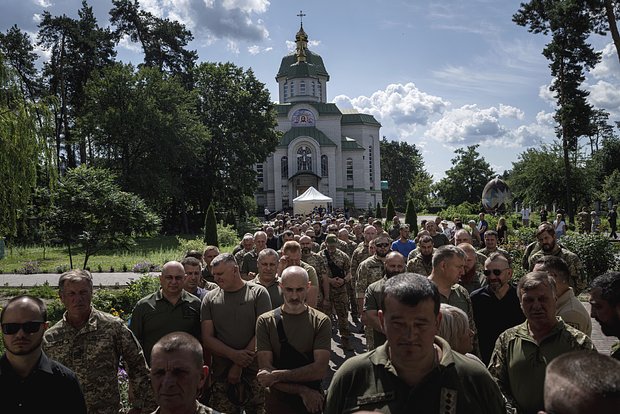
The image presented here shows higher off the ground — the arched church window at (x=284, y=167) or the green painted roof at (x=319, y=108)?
the green painted roof at (x=319, y=108)

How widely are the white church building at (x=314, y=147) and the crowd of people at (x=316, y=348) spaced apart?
54.6m

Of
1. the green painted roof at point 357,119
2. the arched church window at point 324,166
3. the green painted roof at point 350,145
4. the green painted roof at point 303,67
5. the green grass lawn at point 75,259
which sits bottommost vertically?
the green grass lawn at point 75,259

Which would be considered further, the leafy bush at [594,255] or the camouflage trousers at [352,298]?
the leafy bush at [594,255]

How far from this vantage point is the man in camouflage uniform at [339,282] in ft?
29.0

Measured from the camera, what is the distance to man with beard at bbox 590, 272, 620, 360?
311 cm

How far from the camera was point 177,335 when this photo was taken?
2.63m

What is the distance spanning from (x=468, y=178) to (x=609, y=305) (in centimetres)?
→ 6932

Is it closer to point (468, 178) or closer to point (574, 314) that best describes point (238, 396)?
point (574, 314)

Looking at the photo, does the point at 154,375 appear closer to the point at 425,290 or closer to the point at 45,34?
the point at 425,290

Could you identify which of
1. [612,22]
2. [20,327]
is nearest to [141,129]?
[612,22]

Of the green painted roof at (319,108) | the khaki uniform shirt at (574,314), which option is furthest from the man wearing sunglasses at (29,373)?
the green painted roof at (319,108)

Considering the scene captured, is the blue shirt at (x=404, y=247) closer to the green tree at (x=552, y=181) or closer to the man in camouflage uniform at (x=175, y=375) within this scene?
the man in camouflage uniform at (x=175, y=375)

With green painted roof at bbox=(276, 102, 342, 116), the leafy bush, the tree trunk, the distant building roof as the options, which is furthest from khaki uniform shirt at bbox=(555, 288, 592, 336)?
the distant building roof

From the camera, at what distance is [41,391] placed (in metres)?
3.01
